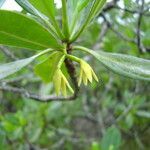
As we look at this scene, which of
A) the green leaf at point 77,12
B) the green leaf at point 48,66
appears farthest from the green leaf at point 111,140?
the green leaf at point 77,12

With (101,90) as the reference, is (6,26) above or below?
above

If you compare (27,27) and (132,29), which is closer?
(27,27)

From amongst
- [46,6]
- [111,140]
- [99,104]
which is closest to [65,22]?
[46,6]

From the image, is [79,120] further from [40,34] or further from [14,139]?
[40,34]

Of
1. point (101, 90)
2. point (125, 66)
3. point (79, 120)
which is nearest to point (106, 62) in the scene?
point (125, 66)

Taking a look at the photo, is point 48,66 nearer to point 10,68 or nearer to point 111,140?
point 10,68

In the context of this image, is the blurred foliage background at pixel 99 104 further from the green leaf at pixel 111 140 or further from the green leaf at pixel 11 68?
the green leaf at pixel 11 68

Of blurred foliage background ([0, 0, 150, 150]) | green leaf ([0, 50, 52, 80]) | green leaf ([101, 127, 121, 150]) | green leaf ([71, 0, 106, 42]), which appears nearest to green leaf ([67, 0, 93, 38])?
green leaf ([71, 0, 106, 42])
